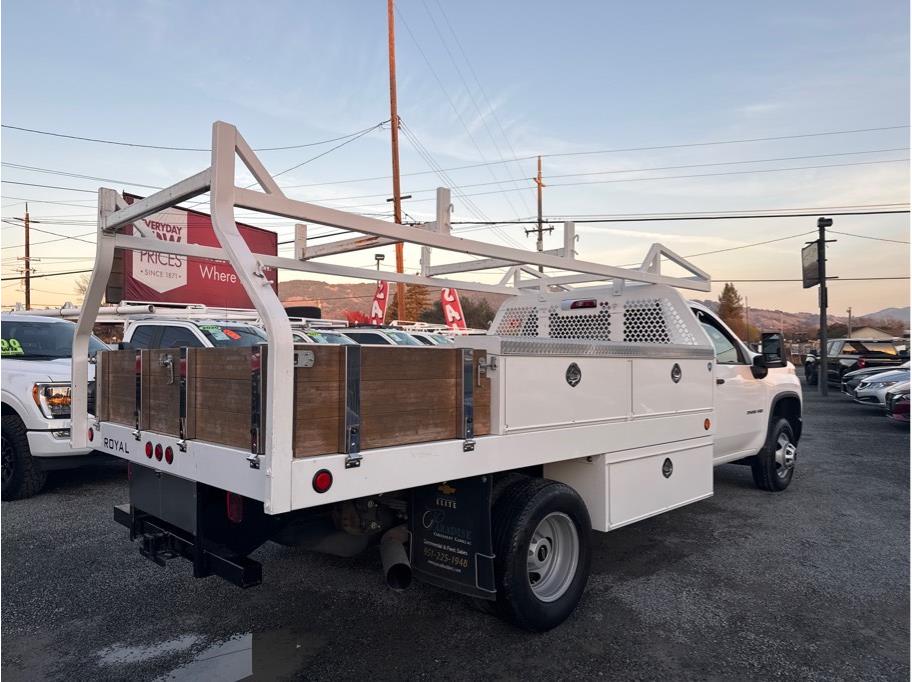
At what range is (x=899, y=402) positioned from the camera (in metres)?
11.4

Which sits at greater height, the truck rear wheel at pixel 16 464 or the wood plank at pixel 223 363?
the wood plank at pixel 223 363

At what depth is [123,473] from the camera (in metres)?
7.62

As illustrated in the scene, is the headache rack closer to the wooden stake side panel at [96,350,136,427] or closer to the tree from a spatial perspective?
the wooden stake side panel at [96,350,136,427]

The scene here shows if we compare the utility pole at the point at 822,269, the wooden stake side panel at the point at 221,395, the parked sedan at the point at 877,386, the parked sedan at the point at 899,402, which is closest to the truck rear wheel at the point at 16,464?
the wooden stake side panel at the point at 221,395

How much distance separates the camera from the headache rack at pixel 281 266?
235cm

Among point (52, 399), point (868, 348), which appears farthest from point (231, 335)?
point (868, 348)

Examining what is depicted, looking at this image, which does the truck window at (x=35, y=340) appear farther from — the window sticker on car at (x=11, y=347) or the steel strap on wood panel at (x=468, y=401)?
the steel strap on wood panel at (x=468, y=401)

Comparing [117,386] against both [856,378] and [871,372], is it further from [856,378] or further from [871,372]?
[871,372]

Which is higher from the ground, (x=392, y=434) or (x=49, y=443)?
(x=392, y=434)

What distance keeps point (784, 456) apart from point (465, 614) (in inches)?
183

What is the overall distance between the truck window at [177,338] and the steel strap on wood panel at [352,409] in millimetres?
6910

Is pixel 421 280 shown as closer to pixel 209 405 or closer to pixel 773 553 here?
pixel 209 405

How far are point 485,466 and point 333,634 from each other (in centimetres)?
130

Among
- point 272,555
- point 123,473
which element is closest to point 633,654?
point 272,555
